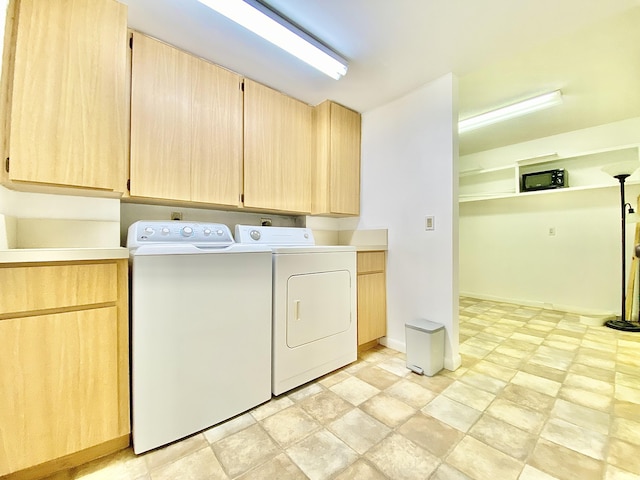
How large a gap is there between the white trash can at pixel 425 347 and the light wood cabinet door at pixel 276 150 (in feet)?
4.53

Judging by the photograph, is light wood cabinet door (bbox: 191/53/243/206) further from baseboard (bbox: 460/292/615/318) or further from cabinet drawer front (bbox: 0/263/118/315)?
baseboard (bbox: 460/292/615/318)

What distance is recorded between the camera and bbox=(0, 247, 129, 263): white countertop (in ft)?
3.15

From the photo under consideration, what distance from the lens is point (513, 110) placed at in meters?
2.79

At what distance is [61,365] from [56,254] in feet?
1.49

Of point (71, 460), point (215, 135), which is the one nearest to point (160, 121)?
point (215, 135)

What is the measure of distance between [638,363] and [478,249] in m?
2.47

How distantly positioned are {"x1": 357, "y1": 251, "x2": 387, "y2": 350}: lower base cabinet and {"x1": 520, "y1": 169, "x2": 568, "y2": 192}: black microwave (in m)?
2.77

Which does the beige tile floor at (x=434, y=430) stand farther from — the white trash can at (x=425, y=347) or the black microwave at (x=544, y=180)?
the black microwave at (x=544, y=180)

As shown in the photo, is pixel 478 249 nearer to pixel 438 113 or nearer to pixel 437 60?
pixel 438 113

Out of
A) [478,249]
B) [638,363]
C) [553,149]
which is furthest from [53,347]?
[553,149]

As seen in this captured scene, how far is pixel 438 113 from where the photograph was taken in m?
2.12

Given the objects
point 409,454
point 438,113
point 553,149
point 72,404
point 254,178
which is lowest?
point 409,454

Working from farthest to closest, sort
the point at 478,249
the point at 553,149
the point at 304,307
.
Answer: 1. the point at 478,249
2. the point at 553,149
3. the point at 304,307

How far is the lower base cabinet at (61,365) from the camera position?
0.99 m
